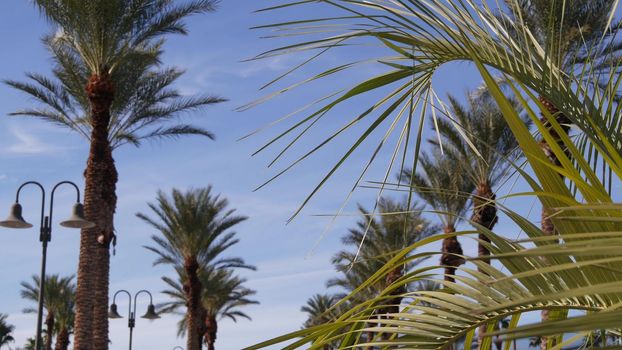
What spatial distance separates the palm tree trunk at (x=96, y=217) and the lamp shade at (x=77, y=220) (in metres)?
5.43

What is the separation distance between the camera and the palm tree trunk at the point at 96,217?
1936 cm

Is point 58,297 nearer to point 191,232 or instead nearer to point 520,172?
point 191,232

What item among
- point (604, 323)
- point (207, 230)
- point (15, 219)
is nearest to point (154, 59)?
point (15, 219)

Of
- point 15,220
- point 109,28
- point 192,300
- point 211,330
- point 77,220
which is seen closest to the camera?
point 15,220

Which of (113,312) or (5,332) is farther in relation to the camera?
(5,332)

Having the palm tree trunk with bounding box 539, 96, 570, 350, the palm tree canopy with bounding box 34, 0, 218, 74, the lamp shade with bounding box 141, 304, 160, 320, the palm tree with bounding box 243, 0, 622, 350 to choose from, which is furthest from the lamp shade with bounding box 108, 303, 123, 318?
the palm tree with bounding box 243, 0, 622, 350

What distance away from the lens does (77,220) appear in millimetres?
14023

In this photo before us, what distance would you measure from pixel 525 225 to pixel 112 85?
58.3ft

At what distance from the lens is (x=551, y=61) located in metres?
3.18

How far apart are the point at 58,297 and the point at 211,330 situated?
31.2 feet

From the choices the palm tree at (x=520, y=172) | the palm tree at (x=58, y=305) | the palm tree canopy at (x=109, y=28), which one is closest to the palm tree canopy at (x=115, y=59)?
the palm tree canopy at (x=109, y=28)

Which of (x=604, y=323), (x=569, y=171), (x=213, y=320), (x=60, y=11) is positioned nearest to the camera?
(x=604, y=323)

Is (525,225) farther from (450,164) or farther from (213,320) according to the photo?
(213,320)

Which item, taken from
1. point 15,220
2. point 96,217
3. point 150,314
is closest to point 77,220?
point 15,220
